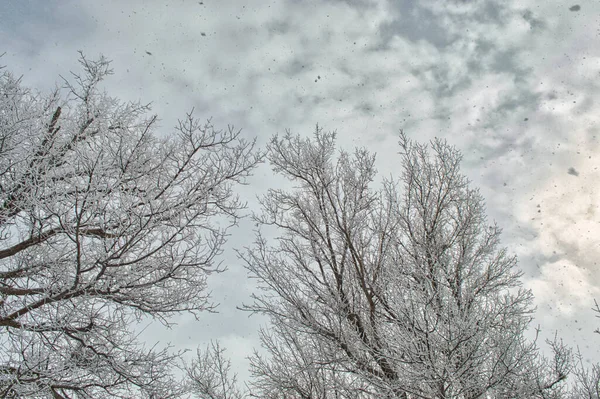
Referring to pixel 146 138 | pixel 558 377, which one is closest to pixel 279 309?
pixel 146 138

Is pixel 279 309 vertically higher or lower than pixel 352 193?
lower

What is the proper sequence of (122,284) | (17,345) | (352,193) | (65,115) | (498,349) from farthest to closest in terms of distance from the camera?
(352,193) → (65,115) → (122,284) → (498,349) → (17,345)

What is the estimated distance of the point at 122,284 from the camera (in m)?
5.45

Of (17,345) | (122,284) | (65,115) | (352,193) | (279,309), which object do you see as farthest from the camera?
(352,193)

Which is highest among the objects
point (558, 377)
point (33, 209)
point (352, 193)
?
point (352, 193)

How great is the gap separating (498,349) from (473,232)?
2518 millimetres

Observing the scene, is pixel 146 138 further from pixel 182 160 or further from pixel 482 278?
pixel 482 278

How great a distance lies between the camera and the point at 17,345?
4.38m

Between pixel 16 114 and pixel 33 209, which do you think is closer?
pixel 33 209

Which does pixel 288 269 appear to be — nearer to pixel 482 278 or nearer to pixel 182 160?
pixel 182 160

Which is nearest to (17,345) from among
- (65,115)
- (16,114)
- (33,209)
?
(33,209)

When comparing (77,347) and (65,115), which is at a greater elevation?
(65,115)

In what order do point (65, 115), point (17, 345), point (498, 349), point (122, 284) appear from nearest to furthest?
point (17, 345), point (498, 349), point (122, 284), point (65, 115)

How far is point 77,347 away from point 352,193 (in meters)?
4.91
